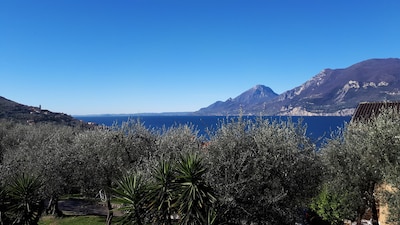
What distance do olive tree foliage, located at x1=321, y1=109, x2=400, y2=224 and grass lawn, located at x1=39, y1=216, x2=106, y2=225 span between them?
17.6m

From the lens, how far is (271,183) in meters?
14.3

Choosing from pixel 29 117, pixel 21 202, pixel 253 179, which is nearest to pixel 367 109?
pixel 253 179

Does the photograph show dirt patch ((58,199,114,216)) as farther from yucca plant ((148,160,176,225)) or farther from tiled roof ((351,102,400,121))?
tiled roof ((351,102,400,121))

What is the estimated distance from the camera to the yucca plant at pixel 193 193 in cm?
1288

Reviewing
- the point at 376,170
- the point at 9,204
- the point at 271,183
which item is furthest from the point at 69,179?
the point at 376,170

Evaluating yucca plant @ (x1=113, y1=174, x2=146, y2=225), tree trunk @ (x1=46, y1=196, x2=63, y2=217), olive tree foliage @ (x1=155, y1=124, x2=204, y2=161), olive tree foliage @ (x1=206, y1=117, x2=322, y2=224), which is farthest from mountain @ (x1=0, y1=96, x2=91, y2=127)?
olive tree foliage @ (x1=206, y1=117, x2=322, y2=224)

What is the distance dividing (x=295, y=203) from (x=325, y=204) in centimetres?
799

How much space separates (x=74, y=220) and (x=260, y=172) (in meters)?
18.7

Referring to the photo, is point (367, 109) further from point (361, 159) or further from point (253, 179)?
point (253, 179)

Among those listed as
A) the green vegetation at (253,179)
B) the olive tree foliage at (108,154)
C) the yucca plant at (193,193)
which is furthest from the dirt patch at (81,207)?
the yucca plant at (193,193)

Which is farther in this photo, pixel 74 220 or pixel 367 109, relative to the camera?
pixel 367 109

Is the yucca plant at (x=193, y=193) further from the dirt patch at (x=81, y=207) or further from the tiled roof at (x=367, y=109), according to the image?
the dirt patch at (x=81, y=207)

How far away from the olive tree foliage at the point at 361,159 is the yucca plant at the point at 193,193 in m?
7.85

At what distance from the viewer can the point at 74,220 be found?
2627cm
